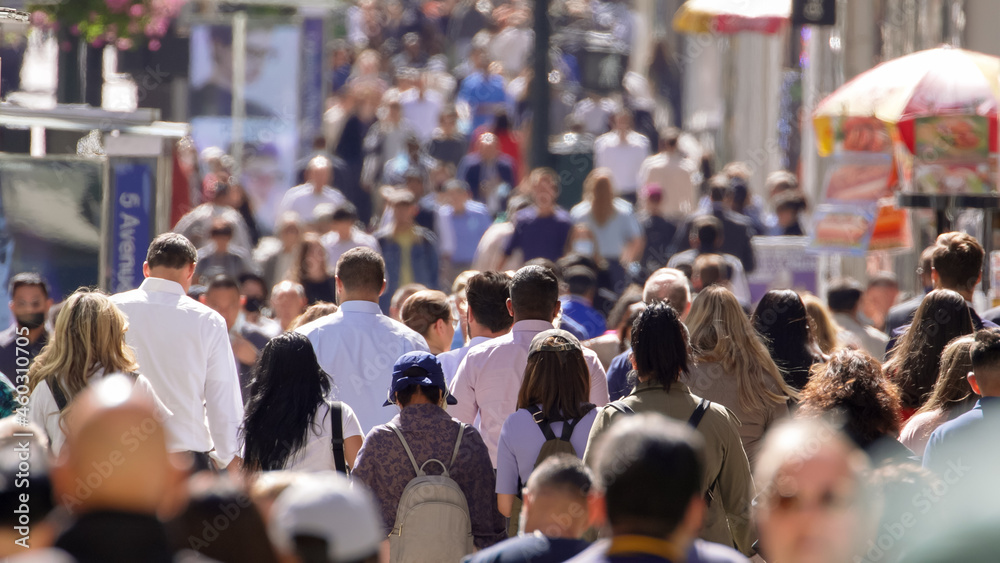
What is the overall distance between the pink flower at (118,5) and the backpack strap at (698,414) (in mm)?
A: 6506

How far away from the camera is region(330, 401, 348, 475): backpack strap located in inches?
223

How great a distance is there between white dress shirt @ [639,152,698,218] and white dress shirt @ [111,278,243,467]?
33.9ft

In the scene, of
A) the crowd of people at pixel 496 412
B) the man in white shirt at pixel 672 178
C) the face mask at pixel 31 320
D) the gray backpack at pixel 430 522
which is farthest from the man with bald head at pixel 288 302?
the man in white shirt at pixel 672 178

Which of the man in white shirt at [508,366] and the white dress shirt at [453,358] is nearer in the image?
the man in white shirt at [508,366]

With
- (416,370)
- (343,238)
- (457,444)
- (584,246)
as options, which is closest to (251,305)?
(343,238)

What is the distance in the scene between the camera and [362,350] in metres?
6.62

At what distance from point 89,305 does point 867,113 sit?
5.91m

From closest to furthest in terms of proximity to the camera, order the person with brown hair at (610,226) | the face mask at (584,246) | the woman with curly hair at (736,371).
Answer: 1. the woman with curly hair at (736,371)
2. the face mask at (584,246)
3. the person with brown hair at (610,226)

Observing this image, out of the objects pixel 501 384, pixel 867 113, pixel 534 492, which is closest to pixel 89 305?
Result: pixel 501 384

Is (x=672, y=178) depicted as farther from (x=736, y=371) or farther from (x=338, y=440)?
(x=338, y=440)

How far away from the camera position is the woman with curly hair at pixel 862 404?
16.2 ft

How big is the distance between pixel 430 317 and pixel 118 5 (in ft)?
14.4

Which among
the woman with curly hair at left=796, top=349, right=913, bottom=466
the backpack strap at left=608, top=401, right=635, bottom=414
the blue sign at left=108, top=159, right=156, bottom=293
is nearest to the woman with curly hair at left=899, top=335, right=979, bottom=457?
the woman with curly hair at left=796, top=349, right=913, bottom=466

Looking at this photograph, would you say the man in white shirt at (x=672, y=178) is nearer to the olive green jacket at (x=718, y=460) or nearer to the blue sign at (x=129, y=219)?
the blue sign at (x=129, y=219)
